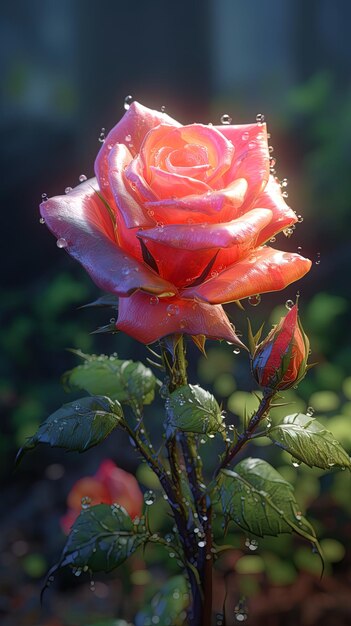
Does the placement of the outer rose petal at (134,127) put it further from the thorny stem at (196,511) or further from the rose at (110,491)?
the rose at (110,491)

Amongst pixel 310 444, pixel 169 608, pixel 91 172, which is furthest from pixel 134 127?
pixel 91 172

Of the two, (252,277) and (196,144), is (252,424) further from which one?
(196,144)

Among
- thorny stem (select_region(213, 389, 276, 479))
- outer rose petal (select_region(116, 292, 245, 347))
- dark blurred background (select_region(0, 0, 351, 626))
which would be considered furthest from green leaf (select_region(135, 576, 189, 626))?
outer rose petal (select_region(116, 292, 245, 347))

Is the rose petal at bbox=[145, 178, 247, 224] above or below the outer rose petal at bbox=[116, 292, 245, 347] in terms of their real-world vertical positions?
above

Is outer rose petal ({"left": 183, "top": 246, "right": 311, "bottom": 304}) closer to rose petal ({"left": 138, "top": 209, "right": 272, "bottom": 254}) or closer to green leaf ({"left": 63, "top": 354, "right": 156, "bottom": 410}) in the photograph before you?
rose petal ({"left": 138, "top": 209, "right": 272, "bottom": 254})

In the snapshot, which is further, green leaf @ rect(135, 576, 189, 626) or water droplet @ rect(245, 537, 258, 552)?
green leaf @ rect(135, 576, 189, 626)

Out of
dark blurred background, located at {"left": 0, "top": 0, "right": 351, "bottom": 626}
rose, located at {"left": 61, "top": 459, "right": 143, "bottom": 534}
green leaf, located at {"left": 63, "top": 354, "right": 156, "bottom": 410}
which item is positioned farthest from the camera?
dark blurred background, located at {"left": 0, "top": 0, "right": 351, "bottom": 626}

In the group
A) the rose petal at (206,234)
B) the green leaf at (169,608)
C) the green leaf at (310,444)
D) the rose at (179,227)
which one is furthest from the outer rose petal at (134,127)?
the green leaf at (169,608)
